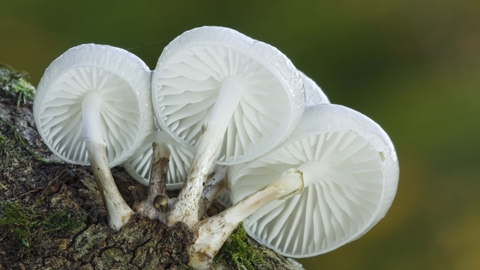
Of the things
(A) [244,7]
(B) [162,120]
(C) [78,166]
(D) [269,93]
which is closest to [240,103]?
(D) [269,93]

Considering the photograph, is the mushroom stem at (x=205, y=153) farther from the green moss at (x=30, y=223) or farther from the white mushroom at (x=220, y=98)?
the green moss at (x=30, y=223)

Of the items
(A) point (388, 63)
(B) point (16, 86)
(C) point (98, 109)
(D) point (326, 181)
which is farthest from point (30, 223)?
(A) point (388, 63)

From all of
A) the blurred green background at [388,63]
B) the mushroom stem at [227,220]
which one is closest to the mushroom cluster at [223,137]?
the mushroom stem at [227,220]

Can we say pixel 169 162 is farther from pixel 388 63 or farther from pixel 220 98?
pixel 388 63

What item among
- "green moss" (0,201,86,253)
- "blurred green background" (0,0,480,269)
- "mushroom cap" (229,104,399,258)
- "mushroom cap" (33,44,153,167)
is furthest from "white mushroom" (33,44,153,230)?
"blurred green background" (0,0,480,269)

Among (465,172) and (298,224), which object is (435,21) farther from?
(298,224)

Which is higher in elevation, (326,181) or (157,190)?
(326,181)

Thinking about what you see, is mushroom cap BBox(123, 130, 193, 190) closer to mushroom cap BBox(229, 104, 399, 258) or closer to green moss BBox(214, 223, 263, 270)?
mushroom cap BBox(229, 104, 399, 258)
